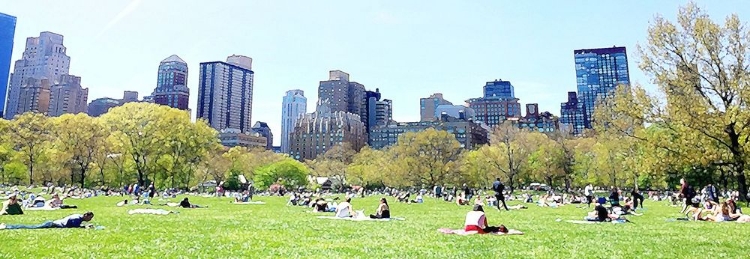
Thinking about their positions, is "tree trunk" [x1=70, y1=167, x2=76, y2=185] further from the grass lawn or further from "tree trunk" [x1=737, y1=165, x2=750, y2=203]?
"tree trunk" [x1=737, y1=165, x2=750, y2=203]

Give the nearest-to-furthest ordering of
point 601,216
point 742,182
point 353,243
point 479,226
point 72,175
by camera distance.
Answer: point 353,243
point 479,226
point 601,216
point 742,182
point 72,175

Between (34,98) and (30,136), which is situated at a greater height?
(34,98)

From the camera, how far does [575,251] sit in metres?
10.2

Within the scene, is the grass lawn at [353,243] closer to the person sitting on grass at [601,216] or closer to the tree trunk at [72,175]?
the person sitting on grass at [601,216]

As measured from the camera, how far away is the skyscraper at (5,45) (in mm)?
107500

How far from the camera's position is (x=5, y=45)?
356ft

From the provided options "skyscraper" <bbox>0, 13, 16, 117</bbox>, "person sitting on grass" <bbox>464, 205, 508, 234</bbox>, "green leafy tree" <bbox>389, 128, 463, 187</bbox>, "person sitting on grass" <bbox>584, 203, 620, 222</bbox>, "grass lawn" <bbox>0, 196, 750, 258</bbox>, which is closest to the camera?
"grass lawn" <bbox>0, 196, 750, 258</bbox>

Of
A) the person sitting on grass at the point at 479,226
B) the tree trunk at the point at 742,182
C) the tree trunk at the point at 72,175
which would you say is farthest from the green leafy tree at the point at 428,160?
the person sitting on grass at the point at 479,226

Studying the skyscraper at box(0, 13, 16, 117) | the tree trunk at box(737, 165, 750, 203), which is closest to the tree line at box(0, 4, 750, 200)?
the tree trunk at box(737, 165, 750, 203)

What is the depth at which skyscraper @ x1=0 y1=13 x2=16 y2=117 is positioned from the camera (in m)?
108

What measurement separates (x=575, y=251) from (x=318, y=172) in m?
116

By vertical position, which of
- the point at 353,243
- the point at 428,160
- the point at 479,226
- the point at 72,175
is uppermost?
the point at 428,160

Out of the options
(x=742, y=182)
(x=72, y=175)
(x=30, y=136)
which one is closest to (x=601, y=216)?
(x=742, y=182)

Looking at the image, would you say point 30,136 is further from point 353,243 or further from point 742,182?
point 742,182
